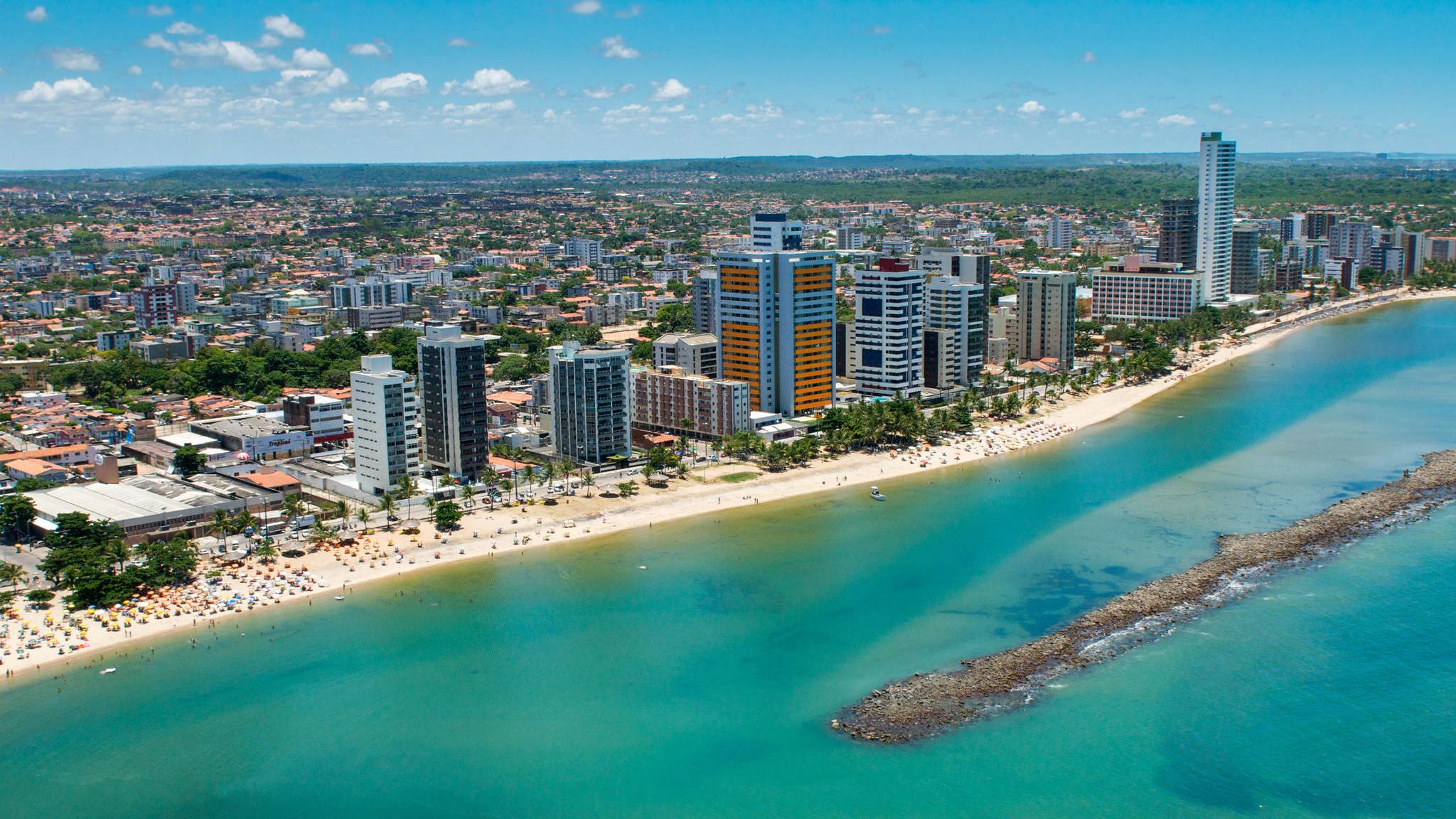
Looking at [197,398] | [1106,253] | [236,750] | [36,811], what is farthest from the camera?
[1106,253]

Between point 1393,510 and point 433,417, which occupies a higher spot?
point 433,417

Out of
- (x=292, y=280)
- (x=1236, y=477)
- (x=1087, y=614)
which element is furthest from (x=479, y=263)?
(x=1087, y=614)

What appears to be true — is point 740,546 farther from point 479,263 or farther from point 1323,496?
point 479,263

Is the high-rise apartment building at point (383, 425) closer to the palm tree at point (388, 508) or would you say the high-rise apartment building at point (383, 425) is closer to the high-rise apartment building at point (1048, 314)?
the palm tree at point (388, 508)

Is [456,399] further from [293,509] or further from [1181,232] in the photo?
[1181,232]

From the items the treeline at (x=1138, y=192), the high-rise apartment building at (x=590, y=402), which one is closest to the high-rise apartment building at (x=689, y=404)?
the high-rise apartment building at (x=590, y=402)

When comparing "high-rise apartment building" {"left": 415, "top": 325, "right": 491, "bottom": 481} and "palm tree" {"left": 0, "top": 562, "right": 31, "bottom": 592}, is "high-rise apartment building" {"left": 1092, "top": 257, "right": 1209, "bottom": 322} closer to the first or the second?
"high-rise apartment building" {"left": 415, "top": 325, "right": 491, "bottom": 481}

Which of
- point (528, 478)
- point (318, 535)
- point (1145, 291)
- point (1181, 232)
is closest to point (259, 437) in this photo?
point (528, 478)
